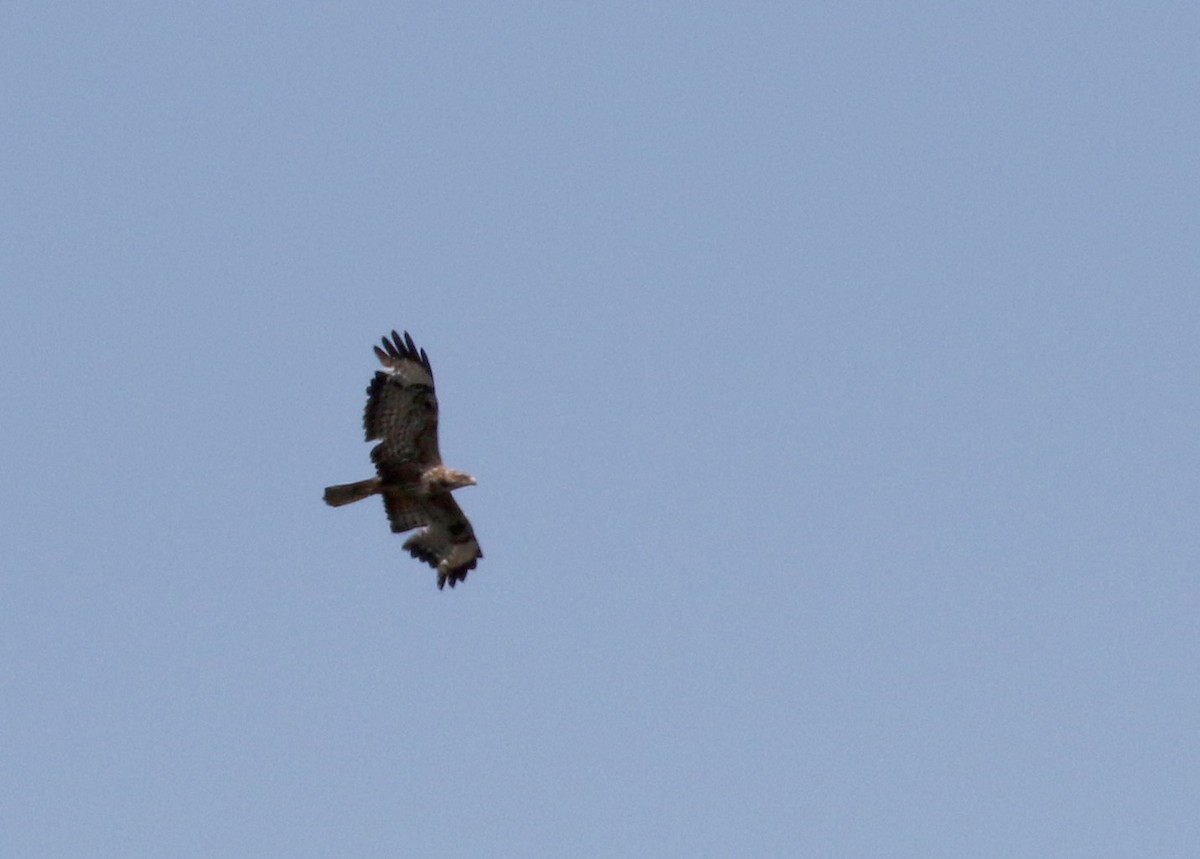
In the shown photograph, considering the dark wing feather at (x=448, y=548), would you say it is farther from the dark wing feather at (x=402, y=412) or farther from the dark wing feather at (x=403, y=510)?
the dark wing feather at (x=402, y=412)

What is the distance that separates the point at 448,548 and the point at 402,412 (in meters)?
2.39

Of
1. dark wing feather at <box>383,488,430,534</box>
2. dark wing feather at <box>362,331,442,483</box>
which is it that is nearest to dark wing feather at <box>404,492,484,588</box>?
dark wing feather at <box>383,488,430,534</box>

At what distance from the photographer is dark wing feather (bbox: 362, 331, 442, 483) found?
2612 centimetres

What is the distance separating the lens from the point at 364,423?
26.3m

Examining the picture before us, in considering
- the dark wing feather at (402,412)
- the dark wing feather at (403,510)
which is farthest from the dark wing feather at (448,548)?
the dark wing feather at (402,412)

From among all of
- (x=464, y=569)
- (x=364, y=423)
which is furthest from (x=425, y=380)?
(x=464, y=569)

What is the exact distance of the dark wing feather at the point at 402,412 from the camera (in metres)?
26.1

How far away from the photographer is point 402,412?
85.9ft

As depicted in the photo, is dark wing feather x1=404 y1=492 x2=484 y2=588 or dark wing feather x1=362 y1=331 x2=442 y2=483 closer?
dark wing feather x1=362 y1=331 x2=442 y2=483

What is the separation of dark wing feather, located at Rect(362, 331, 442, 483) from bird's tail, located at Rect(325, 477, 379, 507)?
21cm

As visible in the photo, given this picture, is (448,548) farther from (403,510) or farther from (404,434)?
(404,434)

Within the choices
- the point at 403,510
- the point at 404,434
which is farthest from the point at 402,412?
the point at 403,510

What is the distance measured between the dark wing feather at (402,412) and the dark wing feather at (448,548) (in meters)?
1.39

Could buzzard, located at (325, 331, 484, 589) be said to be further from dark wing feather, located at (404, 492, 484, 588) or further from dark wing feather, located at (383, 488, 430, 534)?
dark wing feather, located at (404, 492, 484, 588)
